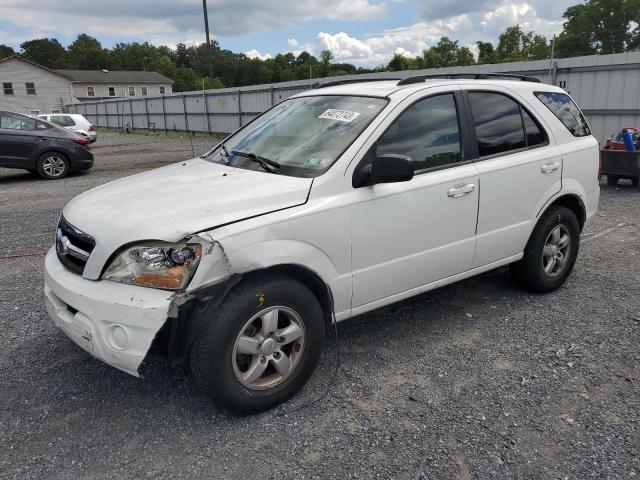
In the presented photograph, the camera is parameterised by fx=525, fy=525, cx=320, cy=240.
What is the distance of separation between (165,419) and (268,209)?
130 cm

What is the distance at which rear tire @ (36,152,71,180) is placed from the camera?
39.9 ft

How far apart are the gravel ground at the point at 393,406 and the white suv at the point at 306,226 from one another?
0.95 feet

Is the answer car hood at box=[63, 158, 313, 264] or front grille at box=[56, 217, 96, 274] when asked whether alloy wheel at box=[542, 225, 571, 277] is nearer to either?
car hood at box=[63, 158, 313, 264]

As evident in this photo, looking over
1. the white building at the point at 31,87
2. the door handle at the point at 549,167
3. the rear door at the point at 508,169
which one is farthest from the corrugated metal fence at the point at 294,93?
the white building at the point at 31,87

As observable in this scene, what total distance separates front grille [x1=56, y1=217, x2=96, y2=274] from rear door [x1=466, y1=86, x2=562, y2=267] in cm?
259

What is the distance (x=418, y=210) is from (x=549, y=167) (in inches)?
59.2

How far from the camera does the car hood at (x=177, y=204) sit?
267 centimetres

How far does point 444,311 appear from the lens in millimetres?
4270

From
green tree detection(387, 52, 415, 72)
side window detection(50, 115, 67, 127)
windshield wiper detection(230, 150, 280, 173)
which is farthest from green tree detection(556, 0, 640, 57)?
windshield wiper detection(230, 150, 280, 173)

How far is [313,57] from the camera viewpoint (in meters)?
114

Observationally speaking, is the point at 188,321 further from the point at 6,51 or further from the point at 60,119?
the point at 6,51

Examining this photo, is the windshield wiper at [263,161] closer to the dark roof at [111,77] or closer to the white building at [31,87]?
the white building at [31,87]

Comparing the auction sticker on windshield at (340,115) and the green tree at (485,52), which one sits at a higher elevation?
the green tree at (485,52)

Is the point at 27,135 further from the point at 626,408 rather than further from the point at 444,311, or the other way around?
the point at 626,408
